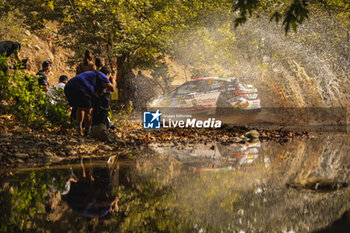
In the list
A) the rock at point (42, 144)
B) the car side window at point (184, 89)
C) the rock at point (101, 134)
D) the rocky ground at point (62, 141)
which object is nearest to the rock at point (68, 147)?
the rocky ground at point (62, 141)

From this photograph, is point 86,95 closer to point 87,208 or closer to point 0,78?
point 0,78

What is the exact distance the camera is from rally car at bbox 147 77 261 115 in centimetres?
1530

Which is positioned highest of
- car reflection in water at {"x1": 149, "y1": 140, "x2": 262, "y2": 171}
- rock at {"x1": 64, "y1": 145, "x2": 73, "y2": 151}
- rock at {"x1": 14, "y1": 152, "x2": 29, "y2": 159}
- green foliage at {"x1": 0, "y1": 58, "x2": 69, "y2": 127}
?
green foliage at {"x1": 0, "y1": 58, "x2": 69, "y2": 127}

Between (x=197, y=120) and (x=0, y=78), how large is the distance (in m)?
9.49

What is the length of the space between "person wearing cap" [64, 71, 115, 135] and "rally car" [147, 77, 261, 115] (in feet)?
24.0

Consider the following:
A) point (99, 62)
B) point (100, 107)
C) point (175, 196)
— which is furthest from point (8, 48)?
point (175, 196)

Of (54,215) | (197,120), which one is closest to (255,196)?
(54,215)

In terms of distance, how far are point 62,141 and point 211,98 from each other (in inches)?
369

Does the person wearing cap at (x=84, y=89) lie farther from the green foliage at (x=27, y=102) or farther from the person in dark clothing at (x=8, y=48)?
the person in dark clothing at (x=8, y=48)

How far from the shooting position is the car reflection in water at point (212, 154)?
6.52m

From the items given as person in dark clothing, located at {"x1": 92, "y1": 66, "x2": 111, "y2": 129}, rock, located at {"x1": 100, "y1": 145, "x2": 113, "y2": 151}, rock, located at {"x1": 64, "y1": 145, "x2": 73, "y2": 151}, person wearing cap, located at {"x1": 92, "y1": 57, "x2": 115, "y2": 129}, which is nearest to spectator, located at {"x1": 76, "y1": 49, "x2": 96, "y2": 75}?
person wearing cap, located at {"x1": 92, "y1": 57, "x2": 115, "y2": 129}

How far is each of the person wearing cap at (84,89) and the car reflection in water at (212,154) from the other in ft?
5.78

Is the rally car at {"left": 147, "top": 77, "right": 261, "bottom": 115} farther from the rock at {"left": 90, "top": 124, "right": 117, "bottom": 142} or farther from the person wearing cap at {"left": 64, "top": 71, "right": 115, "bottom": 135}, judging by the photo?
the rock at {"left": 90, "top": 124, "right": 117, "bottom": 142}

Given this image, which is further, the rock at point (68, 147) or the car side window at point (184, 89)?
the car side window at point (184, 89)
